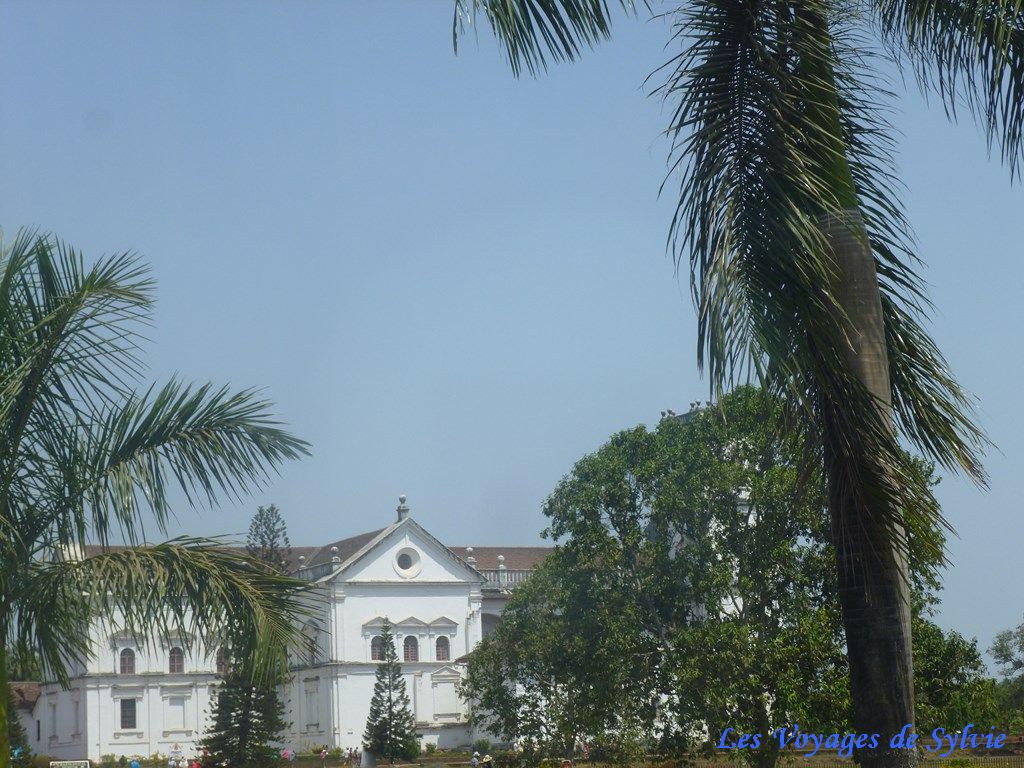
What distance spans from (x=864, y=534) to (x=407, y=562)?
50072 millimetres

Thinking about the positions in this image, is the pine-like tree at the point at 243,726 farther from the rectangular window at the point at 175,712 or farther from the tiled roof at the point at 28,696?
the tiled roof at the point at 28,696

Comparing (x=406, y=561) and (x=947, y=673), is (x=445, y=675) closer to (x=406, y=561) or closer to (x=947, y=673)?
(x=406, y=561)

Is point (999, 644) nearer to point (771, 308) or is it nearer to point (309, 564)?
point (309, 564)

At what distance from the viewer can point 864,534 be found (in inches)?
158

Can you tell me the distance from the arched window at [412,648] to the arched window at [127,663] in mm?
11482

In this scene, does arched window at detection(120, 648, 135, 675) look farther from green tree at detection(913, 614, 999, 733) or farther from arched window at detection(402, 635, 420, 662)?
green tree at detection(913, 614, 999, 733)

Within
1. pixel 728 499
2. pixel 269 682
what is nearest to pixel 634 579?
pixel 728 499

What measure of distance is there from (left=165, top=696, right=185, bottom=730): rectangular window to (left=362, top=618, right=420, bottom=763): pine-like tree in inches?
362

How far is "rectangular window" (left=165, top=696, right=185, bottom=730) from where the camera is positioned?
51.4 m

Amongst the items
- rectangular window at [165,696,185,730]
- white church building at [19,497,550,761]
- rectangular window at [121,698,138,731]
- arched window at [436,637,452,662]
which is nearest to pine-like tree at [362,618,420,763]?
white church building at [19,497,550,761]

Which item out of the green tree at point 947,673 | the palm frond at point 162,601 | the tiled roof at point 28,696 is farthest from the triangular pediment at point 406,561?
the palm frond at point 162,601

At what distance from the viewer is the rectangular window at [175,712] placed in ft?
169

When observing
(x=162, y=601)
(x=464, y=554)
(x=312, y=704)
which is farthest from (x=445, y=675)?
(x=162, y=601)

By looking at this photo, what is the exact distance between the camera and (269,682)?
6.53 metres
